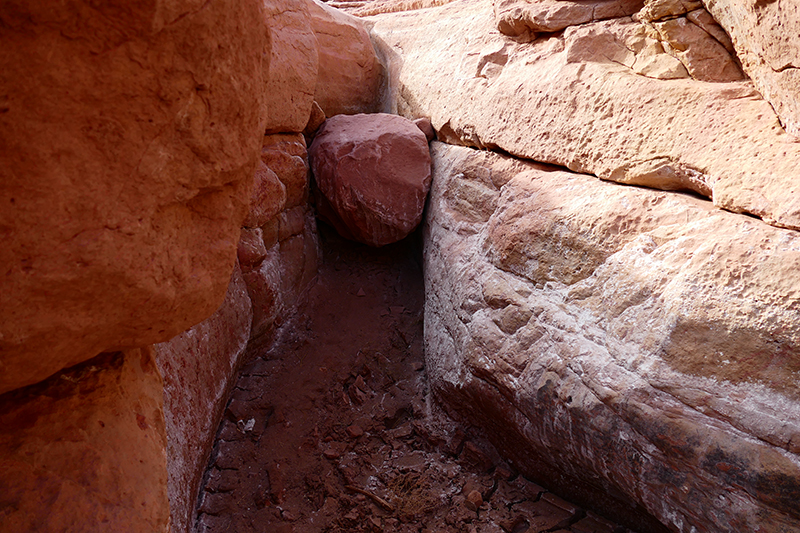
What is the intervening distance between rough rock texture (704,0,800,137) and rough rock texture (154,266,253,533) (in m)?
2.07

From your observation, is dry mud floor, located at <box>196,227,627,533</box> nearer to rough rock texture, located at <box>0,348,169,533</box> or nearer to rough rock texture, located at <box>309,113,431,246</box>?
rough rock texture, located at <box>309,113,431,246</box>

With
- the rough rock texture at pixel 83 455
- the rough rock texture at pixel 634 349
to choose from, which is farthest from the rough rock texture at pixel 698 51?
the rough rock texture at pixel 83 455

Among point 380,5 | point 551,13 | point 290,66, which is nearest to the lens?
point 551,13

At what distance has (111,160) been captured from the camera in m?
0.84

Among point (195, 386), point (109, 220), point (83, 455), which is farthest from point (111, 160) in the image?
point (195, 386)

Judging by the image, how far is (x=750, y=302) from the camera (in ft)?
4.60

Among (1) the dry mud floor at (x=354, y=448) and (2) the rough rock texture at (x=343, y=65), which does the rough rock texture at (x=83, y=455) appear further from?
(2) the rough rock texture at (x=343, y=65)

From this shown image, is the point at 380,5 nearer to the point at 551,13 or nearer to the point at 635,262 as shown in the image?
the point at 551,13

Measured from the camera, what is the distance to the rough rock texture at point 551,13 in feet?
7.07

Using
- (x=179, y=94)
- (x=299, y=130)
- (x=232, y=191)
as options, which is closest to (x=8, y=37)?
(x=179, y=94)

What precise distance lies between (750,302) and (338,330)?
2089 mm

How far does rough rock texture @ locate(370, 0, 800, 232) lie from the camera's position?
1.57 meters

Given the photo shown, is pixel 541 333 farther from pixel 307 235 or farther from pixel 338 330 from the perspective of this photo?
pixel 307 235

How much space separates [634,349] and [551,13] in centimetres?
155
